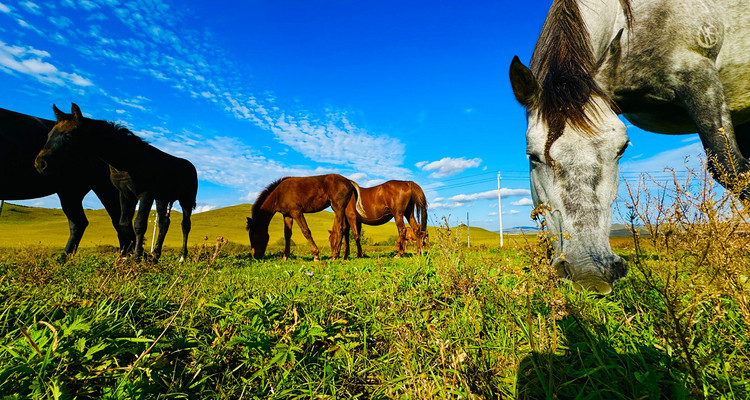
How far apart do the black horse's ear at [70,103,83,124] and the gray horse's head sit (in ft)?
26.7

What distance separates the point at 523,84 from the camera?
3.29 m

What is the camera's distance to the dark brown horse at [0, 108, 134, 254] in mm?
6262

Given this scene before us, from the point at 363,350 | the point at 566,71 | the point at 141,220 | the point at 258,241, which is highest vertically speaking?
the point at 566,71

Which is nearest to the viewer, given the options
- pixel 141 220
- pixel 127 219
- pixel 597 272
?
pixel 597 272

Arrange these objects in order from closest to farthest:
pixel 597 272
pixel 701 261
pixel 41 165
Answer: pixel 701 261 < pixel 597 272 < pixel 41 165

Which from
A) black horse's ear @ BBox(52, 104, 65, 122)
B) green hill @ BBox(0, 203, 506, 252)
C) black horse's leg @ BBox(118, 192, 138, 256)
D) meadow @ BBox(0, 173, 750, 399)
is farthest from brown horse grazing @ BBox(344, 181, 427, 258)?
green hill @ BBox(0, 203, 506, 252)

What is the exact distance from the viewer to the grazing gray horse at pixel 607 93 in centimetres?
256

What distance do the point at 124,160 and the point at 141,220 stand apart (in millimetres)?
1443

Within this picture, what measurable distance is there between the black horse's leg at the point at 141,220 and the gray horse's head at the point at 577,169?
25.3ft

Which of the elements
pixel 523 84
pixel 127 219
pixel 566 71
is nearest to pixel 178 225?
pixel 127 219

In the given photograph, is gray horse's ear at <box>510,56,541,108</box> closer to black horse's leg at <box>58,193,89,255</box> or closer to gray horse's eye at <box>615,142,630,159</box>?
gray horse's eye at <box>615,142,630,159</box>

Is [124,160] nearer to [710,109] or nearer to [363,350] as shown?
[363,350]

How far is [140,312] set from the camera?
2143 mm

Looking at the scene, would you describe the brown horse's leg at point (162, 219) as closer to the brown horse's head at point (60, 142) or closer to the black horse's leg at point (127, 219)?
the black horse's leg at point (127, 219)
